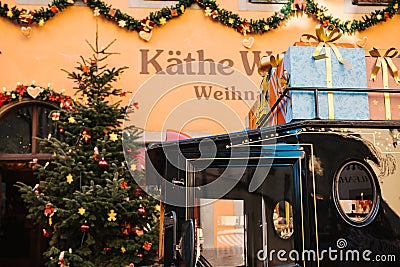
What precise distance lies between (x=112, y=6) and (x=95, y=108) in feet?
6.30

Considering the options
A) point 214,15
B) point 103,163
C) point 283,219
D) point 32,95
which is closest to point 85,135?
point 103,163

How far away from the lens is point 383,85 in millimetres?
3635

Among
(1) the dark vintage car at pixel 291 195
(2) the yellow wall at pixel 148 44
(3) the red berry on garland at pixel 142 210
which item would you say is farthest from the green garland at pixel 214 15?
(1) the dark vintage car at pixel 291 195

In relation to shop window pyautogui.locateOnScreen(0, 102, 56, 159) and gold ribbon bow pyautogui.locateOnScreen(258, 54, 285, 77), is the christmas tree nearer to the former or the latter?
shop window pyautogui.locateOnScreen(0, 102, 56, 159)

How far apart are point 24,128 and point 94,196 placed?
6.33 feet

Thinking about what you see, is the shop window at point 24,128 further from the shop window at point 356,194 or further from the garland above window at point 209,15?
the shop window at point 356,194

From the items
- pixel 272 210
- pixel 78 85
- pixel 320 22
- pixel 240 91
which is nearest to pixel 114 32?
pixel 78 85

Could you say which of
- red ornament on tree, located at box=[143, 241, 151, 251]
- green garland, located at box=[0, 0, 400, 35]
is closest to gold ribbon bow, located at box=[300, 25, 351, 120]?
red ornament on tree, located at box=[143, 241, 151, 251]

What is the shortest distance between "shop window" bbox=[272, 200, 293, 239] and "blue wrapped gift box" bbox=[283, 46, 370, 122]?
0.57 metres

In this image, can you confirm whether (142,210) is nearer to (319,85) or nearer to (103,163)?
(103,163)

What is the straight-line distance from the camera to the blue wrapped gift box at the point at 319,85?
3.46 meters

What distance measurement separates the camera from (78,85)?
23.7 ft

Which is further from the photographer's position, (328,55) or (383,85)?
(383,85)

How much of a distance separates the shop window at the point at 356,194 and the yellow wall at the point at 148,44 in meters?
3.75
